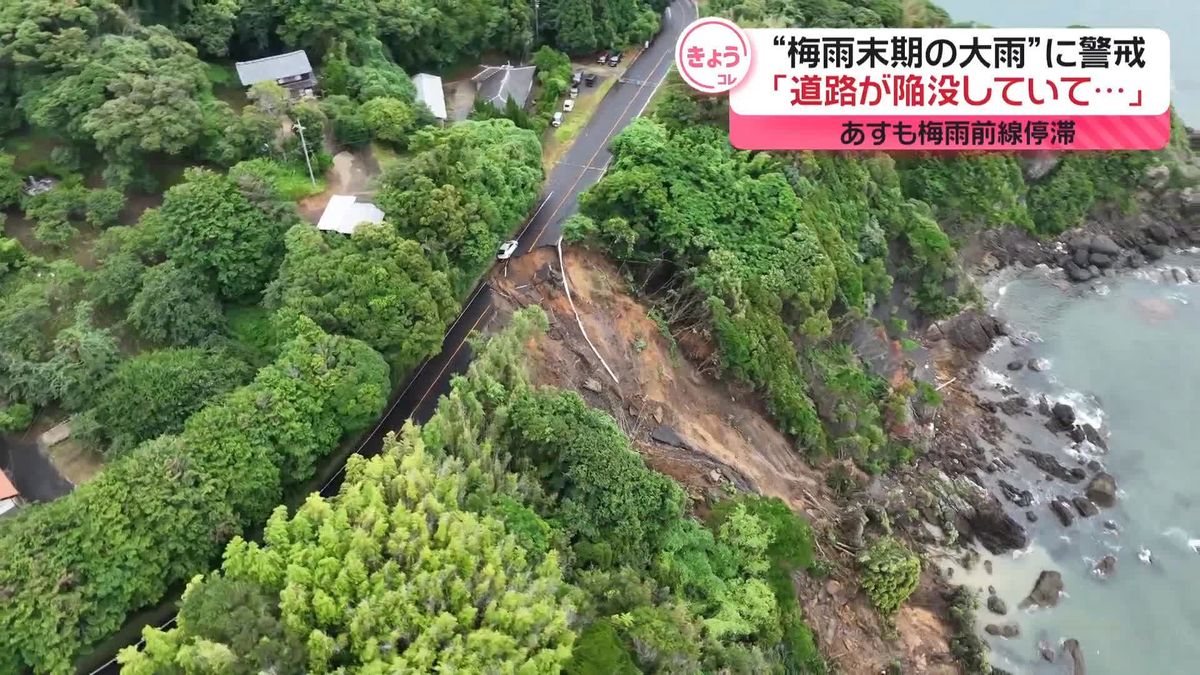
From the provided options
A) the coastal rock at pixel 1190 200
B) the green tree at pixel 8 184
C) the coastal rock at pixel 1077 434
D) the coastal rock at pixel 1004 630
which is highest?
the green tree at pixel 8 184

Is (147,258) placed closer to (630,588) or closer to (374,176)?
(374,176)

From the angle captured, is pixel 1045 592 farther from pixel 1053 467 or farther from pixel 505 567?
pixel 505 567

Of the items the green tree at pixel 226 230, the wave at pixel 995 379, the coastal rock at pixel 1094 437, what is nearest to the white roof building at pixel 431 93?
the green tree at pixel 226 230

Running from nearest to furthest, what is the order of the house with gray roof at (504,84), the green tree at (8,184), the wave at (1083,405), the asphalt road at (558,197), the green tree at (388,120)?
the asphalt road at (558,197), the green tree at (8,184), the green tree at (388,120), the wave at (1083,405), the house with gray roof at (504,84)

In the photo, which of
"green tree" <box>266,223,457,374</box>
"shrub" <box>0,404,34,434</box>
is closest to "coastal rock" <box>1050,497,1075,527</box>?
"green tree" <box>266,223,457,374</box>

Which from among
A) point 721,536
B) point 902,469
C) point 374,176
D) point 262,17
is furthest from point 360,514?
point 262,17

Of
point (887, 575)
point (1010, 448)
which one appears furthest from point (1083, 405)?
point (887, 575)

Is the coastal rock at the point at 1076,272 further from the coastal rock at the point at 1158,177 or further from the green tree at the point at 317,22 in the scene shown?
the green tree at the point at 317,22

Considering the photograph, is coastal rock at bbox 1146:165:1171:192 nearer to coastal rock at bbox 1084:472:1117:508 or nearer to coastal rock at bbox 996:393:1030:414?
coastal rock at bbox 996:393:1030:414
